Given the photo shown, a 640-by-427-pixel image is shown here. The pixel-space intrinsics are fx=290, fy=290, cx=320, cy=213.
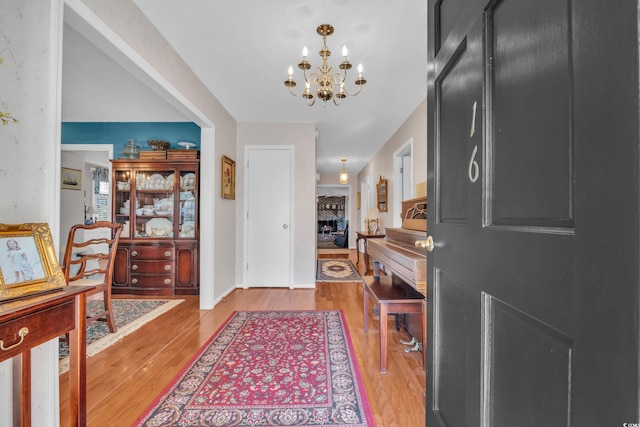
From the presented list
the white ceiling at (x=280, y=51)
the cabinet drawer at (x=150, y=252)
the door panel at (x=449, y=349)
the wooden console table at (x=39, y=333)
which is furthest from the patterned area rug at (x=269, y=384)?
the white ceiling at (x=280, y=51)

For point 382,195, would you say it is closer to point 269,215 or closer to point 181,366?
point 269,215

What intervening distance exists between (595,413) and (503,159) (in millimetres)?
474

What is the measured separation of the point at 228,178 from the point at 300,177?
3.47 feet

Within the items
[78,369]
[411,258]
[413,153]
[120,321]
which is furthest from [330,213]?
[78,369]

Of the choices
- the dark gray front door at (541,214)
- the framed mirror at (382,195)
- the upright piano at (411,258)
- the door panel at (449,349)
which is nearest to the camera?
the dark gray front door at (541,214)

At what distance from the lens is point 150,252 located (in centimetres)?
392

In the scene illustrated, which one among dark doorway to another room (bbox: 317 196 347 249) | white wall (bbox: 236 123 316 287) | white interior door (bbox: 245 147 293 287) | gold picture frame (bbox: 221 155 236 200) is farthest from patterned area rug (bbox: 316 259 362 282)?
dark doorway to another room (bbox: 317 196 347 249)

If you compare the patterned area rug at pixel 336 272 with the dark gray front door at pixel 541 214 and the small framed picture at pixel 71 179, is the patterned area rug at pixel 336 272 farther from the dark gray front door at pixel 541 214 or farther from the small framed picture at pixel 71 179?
the small framed picture at pixel 71 179

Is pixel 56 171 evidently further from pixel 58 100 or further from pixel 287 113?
pixel 287 113

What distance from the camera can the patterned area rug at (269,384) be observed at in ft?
5.04

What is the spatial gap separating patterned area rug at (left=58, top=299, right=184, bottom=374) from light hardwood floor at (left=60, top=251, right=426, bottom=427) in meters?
0.10

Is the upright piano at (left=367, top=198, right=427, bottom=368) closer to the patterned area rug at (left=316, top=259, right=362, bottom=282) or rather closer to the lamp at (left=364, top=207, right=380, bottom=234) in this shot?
the patterned area rug at (left=316, top=259, right=362, bottom=282)

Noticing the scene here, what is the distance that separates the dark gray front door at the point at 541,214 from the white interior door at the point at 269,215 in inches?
140

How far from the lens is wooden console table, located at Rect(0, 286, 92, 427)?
0.93 metres
